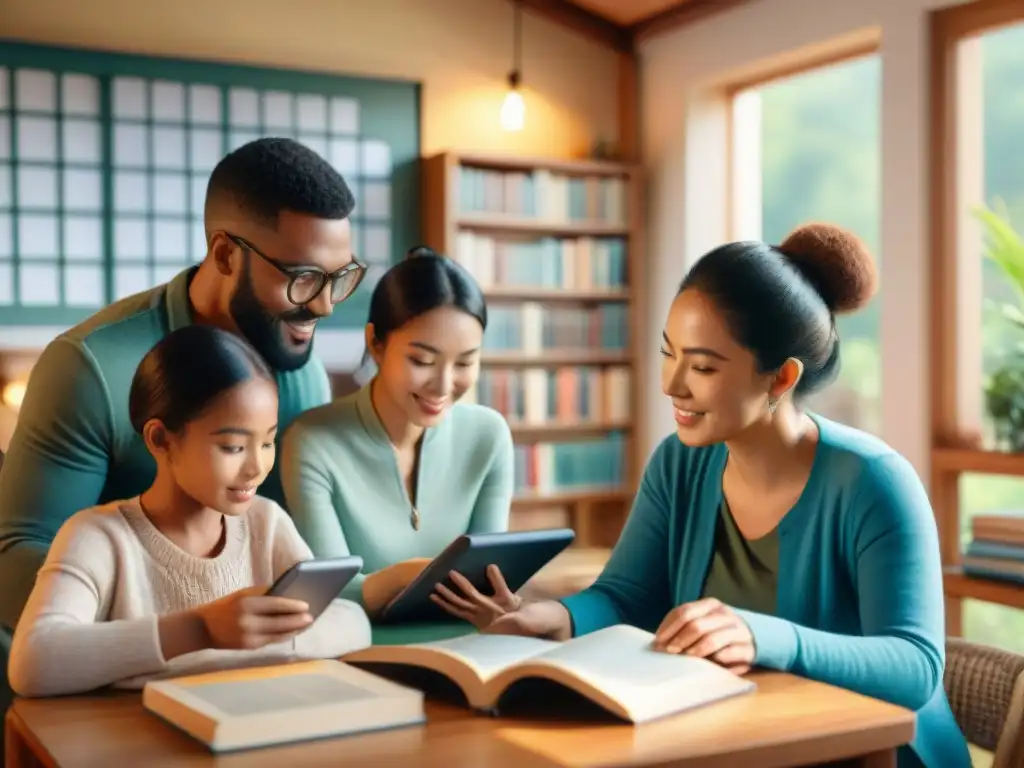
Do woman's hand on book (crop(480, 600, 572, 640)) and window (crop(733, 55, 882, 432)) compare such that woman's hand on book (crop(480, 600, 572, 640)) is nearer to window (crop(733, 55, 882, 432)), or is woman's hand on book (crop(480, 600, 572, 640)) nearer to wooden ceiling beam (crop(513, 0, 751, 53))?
window (crop(733, 55, 882, 432))

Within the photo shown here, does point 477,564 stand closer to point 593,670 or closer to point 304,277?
point 593,670

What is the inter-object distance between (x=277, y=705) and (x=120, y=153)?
389 centimetres

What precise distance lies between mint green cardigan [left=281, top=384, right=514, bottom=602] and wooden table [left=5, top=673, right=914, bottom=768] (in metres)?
0.49

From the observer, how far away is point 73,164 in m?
4.67

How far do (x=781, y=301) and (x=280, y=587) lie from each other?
0.73 m

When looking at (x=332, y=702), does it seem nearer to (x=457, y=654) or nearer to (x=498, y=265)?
(x=457, y=654)

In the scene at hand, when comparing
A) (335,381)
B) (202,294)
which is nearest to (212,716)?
(202,294)

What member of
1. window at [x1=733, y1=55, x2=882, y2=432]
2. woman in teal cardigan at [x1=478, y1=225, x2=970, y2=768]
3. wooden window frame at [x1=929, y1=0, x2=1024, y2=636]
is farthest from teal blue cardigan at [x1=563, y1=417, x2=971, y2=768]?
window at [x1=733, y1=55, x2=882, y2=432]

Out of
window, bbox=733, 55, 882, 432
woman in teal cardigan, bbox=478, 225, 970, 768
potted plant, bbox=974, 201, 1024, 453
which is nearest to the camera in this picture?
woman in teal cardigan, bbox=478, 225, 970, 768

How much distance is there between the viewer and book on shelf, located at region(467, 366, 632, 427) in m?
5.19

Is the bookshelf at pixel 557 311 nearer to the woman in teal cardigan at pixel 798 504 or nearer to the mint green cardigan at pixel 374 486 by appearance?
the mint green cardigan at pixel 374 486

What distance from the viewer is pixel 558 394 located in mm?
5328

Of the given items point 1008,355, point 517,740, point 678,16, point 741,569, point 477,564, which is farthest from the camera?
point 678,16

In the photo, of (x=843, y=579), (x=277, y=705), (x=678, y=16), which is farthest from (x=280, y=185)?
(x=678, y=16)
